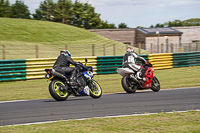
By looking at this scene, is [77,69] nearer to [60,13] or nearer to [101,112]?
[101,112]

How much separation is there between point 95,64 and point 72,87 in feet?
36.4

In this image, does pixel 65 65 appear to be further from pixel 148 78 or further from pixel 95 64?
pixel 95 64

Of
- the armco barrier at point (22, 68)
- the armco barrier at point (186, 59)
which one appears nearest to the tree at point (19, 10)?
the armco barrier at point (186, 59)

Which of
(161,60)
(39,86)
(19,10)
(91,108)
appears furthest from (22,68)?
(19,10)

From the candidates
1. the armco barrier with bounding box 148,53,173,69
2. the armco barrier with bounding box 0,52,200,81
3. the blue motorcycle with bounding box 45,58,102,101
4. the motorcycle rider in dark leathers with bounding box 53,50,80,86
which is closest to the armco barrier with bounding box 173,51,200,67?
the armco barrier with bounding box 0,52,200,81

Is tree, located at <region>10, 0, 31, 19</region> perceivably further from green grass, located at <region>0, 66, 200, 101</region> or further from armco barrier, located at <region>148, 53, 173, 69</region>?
green grass, located at <region>0, 66, 200, 101</region>

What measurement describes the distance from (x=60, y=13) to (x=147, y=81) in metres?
60.7

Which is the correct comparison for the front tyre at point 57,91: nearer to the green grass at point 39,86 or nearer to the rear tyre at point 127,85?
the green grass at point 39,86

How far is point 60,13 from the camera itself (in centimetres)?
7119

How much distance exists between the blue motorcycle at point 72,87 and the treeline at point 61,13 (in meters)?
60.1

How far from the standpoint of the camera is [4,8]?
217 feet

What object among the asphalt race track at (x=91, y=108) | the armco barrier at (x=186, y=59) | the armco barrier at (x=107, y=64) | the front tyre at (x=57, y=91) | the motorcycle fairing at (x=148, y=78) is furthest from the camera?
the armco barrier at (x=186, y=59)

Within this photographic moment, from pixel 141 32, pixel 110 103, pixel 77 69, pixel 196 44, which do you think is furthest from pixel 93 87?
pixel 141 32

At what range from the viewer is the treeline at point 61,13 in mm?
69894
